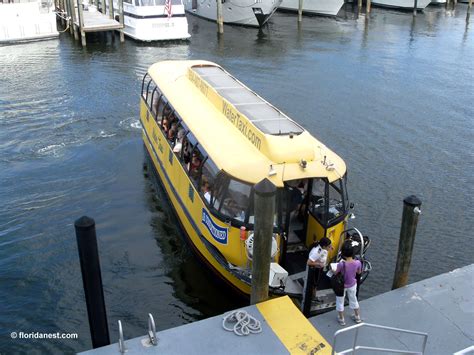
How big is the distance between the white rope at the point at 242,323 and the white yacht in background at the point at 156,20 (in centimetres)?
2896

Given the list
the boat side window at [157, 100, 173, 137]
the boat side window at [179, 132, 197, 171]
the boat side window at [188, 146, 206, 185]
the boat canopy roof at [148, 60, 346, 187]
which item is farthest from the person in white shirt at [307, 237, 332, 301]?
the boat side window at [157, 100, 173, 137]

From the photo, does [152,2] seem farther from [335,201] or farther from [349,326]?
[349,326]

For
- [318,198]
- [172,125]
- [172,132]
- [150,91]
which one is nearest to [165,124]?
[172,125]

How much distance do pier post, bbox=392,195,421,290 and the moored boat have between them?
0.66 metres

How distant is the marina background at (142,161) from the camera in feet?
38.1

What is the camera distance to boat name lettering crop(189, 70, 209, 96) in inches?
551

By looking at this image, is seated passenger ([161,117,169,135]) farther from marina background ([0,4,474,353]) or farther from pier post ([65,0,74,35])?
pier post ([65,0,74,35])

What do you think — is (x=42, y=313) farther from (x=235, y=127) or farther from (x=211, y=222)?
(x=235, y=127)

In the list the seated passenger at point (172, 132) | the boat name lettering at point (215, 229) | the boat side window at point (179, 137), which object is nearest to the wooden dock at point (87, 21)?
the seated passenger at point (172, 132)

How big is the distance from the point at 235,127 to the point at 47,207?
6540 mm

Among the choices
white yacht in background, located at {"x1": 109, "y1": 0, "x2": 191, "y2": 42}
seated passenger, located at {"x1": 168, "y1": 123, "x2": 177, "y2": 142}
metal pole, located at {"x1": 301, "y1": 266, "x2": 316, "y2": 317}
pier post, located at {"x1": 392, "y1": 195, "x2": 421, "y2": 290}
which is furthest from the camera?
white yacht in background, located at {"x1": 109, "y1": 0, "x2": 191, "y2": 42}

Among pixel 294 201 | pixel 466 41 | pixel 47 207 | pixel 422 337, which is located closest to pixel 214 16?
pixel 466 41

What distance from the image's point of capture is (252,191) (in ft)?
31.9

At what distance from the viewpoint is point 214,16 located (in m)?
45.0
